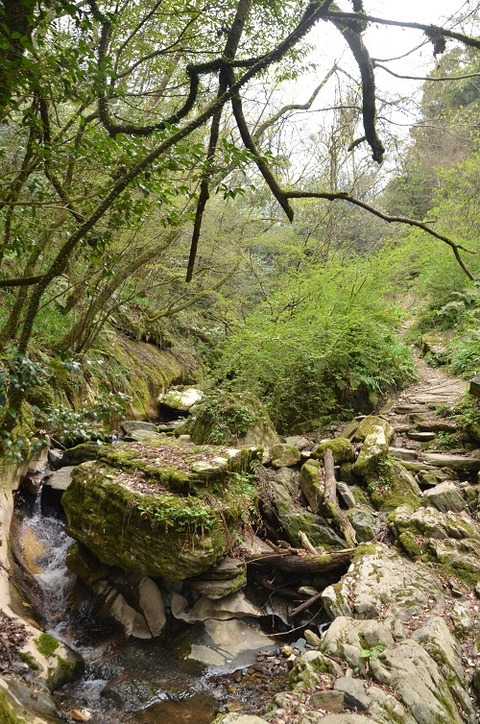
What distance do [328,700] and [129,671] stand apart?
2013mm

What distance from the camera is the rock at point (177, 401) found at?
1048 cm

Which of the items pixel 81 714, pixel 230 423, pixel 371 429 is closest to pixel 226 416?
pixel 230 423

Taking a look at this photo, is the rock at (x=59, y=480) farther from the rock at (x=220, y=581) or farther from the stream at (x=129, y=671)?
the rock at (x=220, y=581)

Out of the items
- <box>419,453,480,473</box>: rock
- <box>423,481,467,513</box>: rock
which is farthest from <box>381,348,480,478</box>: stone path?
<box>423,481,467,513</box>: rock

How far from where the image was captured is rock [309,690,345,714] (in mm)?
2771

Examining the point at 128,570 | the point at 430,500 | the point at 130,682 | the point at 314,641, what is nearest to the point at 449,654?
the point at 314,641

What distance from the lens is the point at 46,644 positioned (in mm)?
3654

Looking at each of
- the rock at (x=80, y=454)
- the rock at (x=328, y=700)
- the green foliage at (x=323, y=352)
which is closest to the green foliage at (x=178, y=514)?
the rock at (x=328, y=700)

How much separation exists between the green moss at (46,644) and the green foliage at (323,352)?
210 inches

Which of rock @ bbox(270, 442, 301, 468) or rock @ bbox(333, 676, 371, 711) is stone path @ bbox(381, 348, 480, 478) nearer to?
rock @ bbox(270, 442, 301, 468)

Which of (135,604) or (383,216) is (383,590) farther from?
(383,216)

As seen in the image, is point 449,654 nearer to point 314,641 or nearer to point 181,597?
point 314,641

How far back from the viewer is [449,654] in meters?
3.18

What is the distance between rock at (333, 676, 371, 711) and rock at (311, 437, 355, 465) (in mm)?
3535
